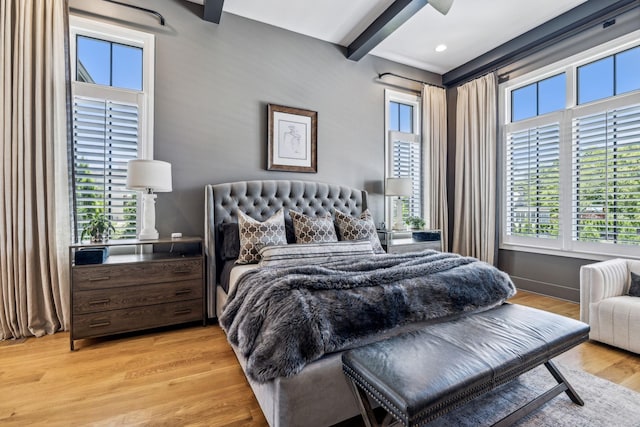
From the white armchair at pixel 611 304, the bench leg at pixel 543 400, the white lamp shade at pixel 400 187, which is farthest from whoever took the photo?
the white lamp shade at pixel 400 187

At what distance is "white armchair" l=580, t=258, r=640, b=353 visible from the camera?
2268 millimetres

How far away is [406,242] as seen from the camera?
3.97 metres

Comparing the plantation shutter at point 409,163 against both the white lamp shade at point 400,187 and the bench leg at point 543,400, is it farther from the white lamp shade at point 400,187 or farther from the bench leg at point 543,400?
the bench leg at point 543,400

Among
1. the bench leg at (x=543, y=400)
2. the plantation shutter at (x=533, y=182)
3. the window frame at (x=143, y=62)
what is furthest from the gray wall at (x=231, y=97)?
the bench leg at (x=543, y=400)

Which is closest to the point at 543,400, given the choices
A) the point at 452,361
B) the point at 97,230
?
the point at 452,361

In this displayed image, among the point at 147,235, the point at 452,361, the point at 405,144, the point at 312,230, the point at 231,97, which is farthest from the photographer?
the point at 405,144

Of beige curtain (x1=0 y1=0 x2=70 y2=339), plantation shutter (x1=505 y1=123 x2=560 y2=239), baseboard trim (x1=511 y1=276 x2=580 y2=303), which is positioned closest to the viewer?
beige curtain (x1=0 y1=0 x2=70 y2=339)

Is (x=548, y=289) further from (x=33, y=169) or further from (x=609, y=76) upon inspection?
(x=33, y=169)

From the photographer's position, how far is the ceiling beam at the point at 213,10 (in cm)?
298

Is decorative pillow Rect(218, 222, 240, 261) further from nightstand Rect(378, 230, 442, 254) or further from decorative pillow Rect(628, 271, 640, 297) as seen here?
decorative pillow Rect(628, 271, 640, 297)

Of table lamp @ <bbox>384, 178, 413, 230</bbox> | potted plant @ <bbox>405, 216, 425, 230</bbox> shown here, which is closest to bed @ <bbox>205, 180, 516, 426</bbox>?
table lamp @ <bbox>384, 178, 413, 230</bbox>

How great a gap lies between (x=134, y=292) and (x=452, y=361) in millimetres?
2456

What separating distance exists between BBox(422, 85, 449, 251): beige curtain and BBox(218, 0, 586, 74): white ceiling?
2.26 feet

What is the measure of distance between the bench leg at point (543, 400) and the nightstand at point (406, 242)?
2114 millimetres
